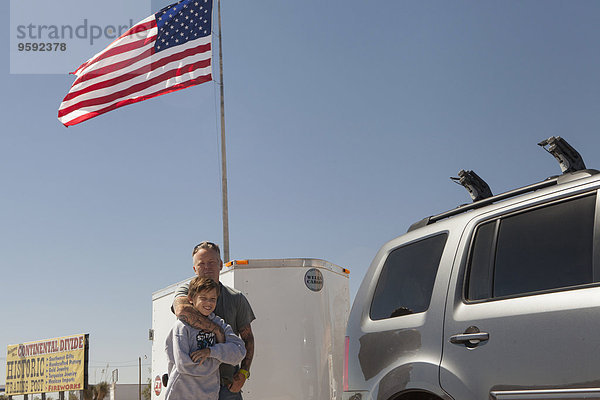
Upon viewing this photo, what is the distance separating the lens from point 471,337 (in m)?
3.28

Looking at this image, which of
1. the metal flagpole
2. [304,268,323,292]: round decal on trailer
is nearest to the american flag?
the metal flagpole

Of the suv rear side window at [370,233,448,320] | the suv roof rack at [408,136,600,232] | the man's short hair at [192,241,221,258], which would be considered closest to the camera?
the suv roof rack at [408,136,600,232]

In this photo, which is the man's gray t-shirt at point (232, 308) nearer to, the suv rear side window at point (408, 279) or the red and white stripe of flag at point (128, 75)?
the suv rear side window at point (408, 279)

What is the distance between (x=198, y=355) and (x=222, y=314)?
61 cm

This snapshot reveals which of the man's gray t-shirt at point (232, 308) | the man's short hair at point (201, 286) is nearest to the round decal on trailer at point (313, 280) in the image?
the man's gray t-shirt at point (232, 308)

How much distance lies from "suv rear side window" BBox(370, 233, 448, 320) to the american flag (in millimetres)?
9213

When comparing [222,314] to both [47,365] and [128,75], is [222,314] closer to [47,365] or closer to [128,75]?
[128,75]

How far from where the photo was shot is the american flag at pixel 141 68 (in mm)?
12484

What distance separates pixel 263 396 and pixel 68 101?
813cm

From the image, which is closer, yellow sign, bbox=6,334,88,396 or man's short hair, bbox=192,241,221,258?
man's short hair, bbox=192,241,221,258

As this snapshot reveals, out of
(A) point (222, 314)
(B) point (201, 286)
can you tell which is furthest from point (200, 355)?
(A) point (222, 314)

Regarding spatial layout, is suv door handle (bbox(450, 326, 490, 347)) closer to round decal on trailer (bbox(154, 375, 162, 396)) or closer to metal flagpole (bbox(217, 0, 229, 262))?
round decal on trailer (bbox(154, 375, 162, 396))

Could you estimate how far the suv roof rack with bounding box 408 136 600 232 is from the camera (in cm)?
340

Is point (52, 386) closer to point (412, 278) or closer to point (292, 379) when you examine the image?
point (292, 379)
